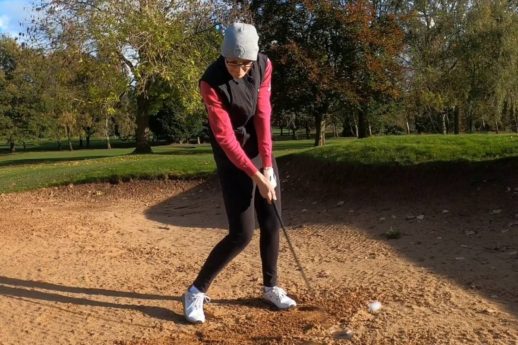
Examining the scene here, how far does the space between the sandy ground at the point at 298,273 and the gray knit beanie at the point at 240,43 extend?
1.88 meters

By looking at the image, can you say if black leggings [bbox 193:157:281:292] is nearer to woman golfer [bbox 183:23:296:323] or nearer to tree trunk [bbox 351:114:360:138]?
woman golfer [bbox 183:23:296:323]

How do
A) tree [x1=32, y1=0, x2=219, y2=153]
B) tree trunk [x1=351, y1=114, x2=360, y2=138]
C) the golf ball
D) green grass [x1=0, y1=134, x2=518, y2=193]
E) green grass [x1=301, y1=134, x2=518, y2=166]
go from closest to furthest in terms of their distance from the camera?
1. the golf ball
2. green grass [x1=301, y1=134, x2=518, y2=166]
3. green grass [x1=0, y1=134, x2=518, y2=193]
4. tree [x1=32, y1=0, x2=219, y2=153]
5. tree trunk [x1=351, y1=114, x2=360, y2=138]

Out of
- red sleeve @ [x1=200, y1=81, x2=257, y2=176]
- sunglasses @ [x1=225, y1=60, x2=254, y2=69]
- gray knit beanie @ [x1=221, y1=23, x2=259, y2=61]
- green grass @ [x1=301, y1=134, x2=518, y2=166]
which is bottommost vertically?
green grass @ [x1=301, y1=134, x2=518, y2=166]

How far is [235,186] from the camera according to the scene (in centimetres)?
421

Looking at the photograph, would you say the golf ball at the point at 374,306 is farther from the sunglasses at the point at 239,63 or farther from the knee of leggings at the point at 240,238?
the sunglasses at the point at 239,63

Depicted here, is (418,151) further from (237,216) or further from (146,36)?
(146,36)

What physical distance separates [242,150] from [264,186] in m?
0.30

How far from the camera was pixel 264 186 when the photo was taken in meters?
4.01

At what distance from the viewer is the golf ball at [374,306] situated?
4102 millimetres

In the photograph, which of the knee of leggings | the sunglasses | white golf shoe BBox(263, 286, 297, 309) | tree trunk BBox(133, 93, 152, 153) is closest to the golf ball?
white golf shoe BBox(263, 286, 297, 309)

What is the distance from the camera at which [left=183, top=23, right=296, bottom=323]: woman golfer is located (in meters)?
3.92

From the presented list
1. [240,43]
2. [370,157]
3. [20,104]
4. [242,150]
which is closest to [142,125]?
[370,157]

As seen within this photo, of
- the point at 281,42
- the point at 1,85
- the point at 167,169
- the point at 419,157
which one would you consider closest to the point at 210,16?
the point at 281,42

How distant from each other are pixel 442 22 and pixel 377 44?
43.9ft
